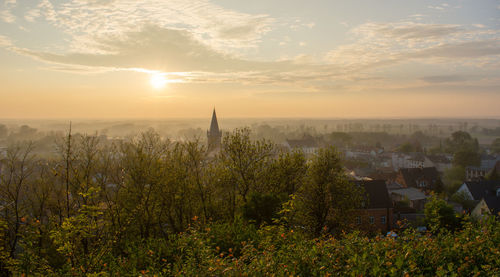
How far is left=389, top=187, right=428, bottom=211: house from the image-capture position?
1500 inches

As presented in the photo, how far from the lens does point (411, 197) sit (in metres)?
39.4

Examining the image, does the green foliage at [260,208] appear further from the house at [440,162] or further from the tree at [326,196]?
the house at [440,162]

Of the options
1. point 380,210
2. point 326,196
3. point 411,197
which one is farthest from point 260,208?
point 411,197

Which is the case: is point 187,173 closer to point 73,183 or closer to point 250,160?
point 250,160

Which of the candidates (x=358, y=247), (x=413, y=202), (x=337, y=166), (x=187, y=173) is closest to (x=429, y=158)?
(x=413, y=202)

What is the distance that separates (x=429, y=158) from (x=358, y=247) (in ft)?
287

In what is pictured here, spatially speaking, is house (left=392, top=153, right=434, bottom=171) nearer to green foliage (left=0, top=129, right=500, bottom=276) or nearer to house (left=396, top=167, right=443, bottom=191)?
house (left=396, top=167, right=443, bottom=191)

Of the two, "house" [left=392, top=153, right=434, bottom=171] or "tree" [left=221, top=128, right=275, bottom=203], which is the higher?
"tree" [left=221, top=128, right=275, bottom=203]

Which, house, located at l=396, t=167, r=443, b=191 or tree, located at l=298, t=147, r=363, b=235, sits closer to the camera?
tree, located at l=298, t=147, r=363, b=235

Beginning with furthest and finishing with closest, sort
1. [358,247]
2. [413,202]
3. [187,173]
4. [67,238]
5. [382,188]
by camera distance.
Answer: [413,202], [382,188], [187,173], [67,238], [358,247]

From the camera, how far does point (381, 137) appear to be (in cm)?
15862

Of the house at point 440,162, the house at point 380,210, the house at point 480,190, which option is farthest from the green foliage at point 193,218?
the house at point 440,162

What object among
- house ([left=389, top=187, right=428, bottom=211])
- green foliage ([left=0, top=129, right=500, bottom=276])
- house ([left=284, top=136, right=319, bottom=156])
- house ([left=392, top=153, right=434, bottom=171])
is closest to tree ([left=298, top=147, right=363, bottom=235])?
green foliage ([left=0, top=129, right=500, bottom=276])

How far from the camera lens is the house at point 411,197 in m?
38.1
